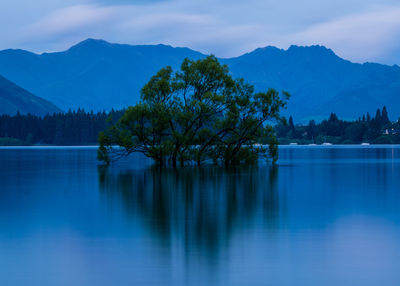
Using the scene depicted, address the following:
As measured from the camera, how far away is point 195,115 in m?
73.5

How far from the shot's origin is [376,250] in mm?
18344

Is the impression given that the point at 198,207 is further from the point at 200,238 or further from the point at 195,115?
the point at 195,115

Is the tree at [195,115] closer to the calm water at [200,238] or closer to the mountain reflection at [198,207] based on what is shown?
the mountain reflection at [198,207]

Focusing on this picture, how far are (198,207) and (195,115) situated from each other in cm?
4483

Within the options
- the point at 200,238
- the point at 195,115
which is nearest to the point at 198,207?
the point at 200,238

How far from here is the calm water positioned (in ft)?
50.1

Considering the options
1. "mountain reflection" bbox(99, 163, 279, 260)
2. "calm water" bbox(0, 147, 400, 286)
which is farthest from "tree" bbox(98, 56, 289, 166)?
"calm water" bbox(0, 147, 400, 286)

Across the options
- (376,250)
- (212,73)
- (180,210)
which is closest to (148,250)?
(376,250)

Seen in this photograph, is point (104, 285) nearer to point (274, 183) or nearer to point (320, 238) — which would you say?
point (320, 238)

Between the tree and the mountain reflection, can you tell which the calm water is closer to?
the mountain reflection

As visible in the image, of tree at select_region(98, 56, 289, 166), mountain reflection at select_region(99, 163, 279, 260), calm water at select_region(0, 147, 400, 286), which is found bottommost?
calm water at select_region(0, 147, 400, 286)

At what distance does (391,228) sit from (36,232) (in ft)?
43.9

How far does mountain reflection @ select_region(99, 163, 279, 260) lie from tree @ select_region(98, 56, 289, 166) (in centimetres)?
2654

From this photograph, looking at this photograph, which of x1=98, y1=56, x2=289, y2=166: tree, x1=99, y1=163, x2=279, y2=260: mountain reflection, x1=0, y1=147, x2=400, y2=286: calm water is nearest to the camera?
x1=0, y1=147, x2=400, y2=286: calm water
